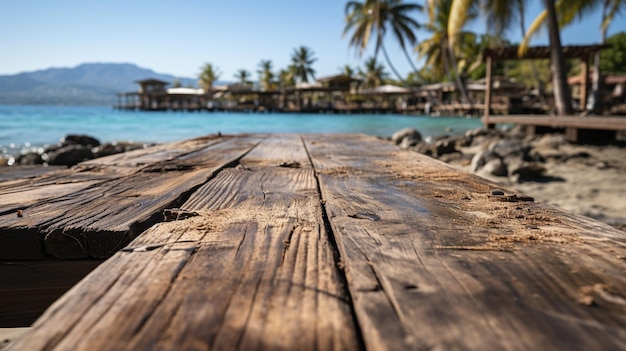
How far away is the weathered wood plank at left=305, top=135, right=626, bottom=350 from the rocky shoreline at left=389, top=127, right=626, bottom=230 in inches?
117

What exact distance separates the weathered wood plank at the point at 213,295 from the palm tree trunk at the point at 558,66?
11.5 metres

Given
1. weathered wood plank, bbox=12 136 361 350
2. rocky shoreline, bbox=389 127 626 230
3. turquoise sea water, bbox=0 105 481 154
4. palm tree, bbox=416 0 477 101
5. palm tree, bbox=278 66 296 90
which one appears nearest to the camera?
weathered wood plank, bbox=12 136 361 350

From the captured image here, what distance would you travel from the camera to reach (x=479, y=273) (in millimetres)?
652

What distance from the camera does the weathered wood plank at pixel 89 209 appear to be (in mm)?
912

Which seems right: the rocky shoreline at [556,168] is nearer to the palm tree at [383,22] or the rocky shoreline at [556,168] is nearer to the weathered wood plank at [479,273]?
the weathered wood plank at [479,273]

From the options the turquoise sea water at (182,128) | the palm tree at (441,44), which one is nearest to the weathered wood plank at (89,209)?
the turquoise sea water at (182,128)

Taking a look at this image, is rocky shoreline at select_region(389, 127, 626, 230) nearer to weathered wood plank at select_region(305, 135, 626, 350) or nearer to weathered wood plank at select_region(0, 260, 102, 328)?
weathered wood plank at select_region(305, 135, 626, 350)

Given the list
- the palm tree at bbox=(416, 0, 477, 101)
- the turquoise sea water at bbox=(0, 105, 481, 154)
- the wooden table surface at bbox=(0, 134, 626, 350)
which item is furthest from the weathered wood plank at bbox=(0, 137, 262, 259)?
the palm tree at bbox=(416, 0, 477, 101)

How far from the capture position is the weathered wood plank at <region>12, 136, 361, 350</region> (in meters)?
0.48

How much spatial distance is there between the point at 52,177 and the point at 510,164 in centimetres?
586

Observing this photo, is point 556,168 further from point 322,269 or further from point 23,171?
point 322,269

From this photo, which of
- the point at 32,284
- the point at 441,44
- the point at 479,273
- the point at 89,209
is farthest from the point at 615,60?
the point at 32,284

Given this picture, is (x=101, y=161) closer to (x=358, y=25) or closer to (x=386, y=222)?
(x=386, y=222)

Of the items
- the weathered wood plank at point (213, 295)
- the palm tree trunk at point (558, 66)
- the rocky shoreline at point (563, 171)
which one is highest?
the palm tree trunk at point (558, 66)
